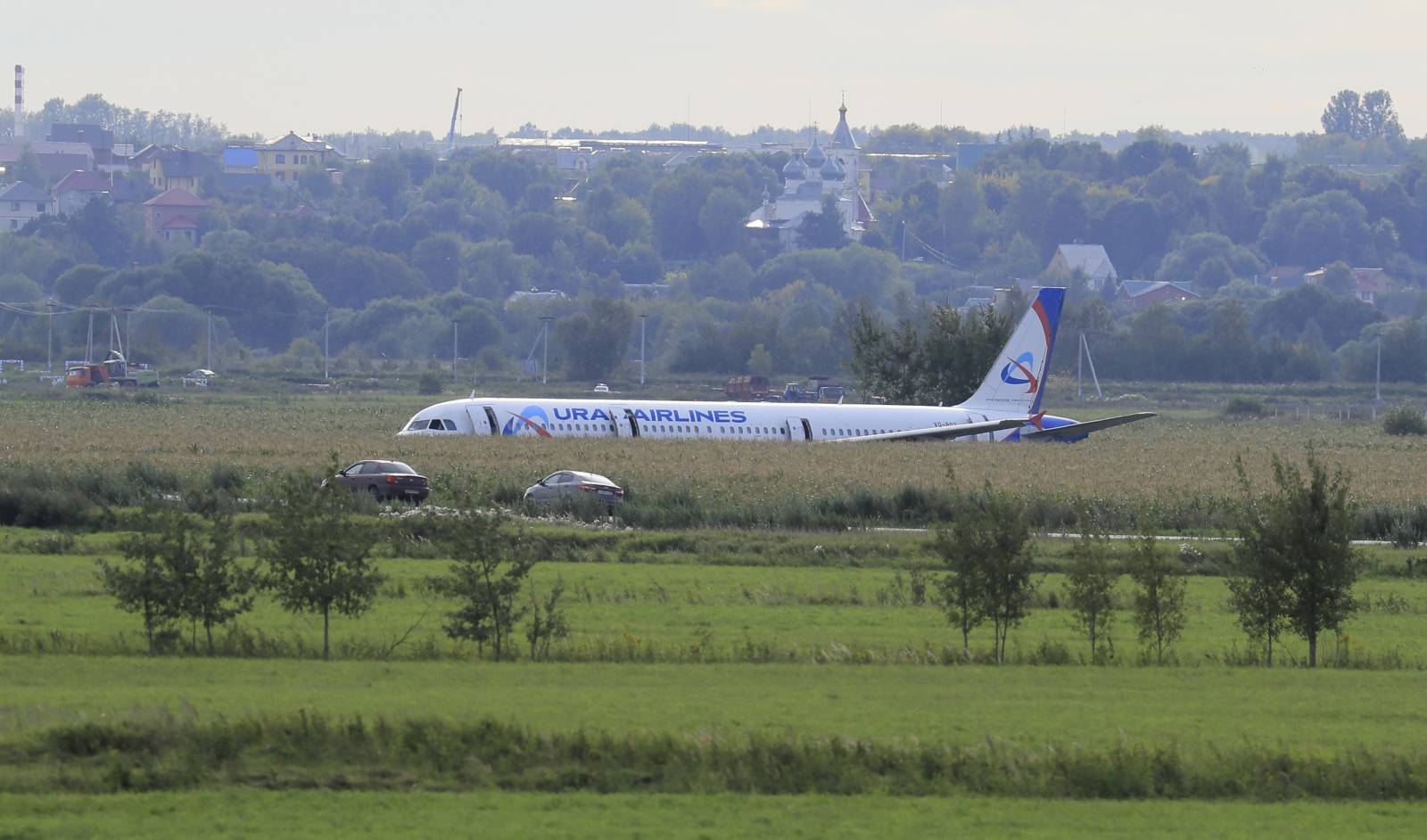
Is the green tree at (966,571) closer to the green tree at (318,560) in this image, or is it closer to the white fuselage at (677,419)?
the green tree at (318,560)

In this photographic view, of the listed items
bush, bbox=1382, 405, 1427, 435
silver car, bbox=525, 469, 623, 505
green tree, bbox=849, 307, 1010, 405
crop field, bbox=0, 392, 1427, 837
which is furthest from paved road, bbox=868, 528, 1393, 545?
bush, bbox=1382, 405, 1427, 435

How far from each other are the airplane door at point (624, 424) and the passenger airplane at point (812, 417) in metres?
0.03

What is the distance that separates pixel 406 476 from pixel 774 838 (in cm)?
3851

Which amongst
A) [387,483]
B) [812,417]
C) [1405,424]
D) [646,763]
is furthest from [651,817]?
[1405,424]

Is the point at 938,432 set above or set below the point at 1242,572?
below

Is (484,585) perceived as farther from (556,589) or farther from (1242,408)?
(1242,408)

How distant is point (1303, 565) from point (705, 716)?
13284 mm

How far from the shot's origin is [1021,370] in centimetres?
8412

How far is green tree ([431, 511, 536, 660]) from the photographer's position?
32.2 meters

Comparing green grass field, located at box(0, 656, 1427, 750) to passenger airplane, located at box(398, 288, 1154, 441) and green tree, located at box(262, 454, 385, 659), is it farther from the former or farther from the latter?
passenger airplane, located at box(398, 288, 1154, 441)

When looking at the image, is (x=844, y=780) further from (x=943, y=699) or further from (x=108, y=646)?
(x=108, y=646)

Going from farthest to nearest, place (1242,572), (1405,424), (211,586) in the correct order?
(1405,424) < (1242,572) < (211,586)

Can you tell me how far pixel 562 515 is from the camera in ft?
182

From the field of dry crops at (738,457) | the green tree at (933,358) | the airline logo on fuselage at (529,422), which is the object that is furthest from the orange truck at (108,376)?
the airline logo on fuselage at (529,422)
